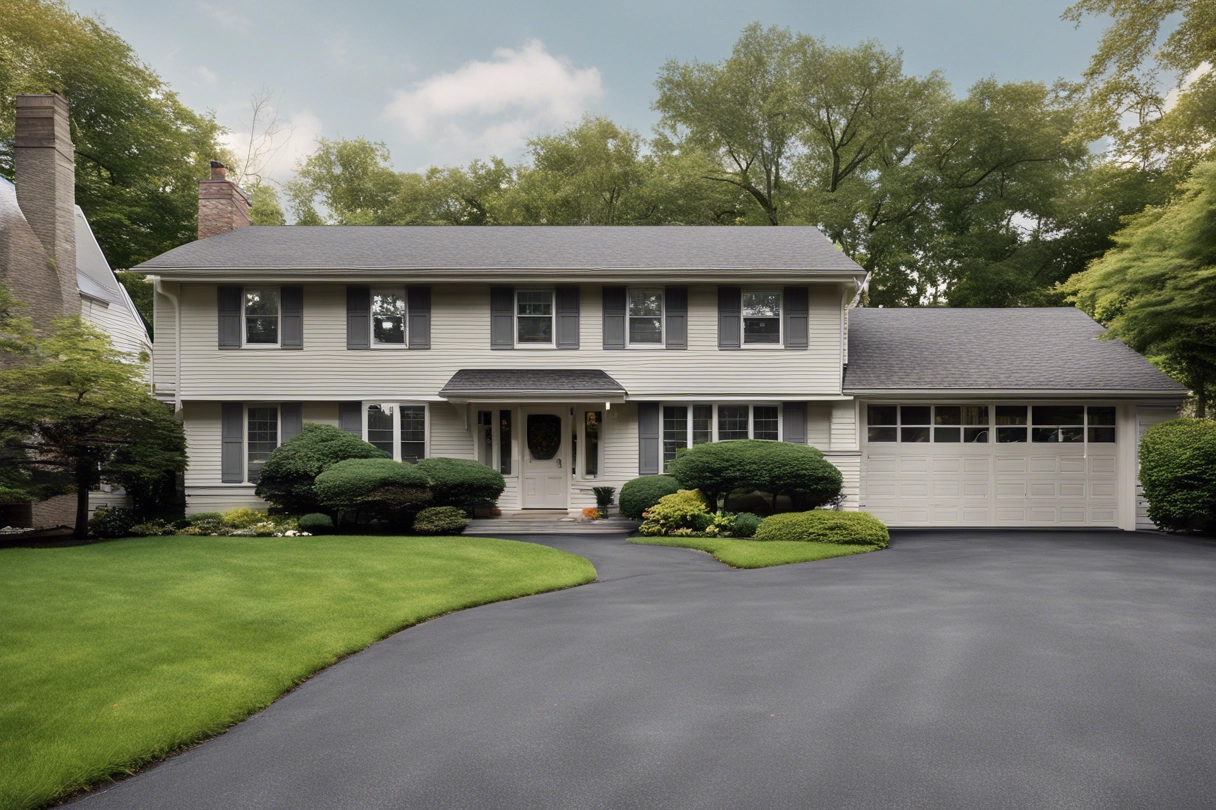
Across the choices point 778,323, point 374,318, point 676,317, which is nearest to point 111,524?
point 374,318

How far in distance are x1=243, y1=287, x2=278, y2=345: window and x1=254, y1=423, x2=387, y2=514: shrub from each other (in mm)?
2807

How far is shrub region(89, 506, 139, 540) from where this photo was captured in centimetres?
1421

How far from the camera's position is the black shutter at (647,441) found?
1698 cm

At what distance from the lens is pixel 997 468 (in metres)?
16.8

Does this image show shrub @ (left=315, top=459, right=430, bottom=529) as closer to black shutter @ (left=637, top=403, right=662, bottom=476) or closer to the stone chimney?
black shutter @ (left=637, top=403, right=662, bottom=476)

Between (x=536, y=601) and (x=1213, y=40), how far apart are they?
22.0 meters

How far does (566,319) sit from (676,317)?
2681 millimetres

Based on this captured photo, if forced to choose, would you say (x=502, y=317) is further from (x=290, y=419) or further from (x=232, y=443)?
(x=232, y=443)

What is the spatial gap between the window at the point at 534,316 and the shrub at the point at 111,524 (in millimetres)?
9223

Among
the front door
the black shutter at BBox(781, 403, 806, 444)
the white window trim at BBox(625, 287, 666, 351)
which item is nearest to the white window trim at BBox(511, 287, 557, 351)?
the front door

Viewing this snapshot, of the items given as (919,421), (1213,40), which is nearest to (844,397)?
(919,421)

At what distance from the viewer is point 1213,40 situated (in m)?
17.9

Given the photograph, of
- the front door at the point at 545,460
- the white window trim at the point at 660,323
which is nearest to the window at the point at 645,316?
the white window trim at the point at 660,323

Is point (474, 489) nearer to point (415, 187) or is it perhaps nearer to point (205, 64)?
point (415, 187)
